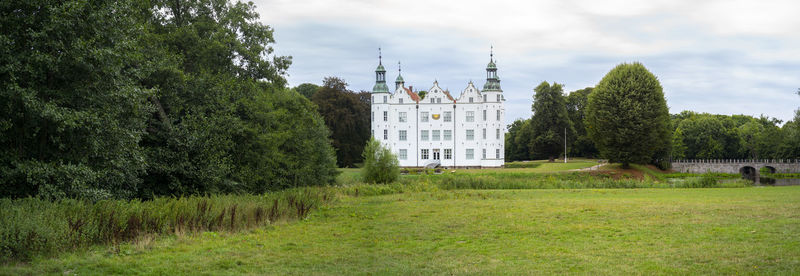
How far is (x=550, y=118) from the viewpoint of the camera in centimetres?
6831

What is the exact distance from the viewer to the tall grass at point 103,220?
9516 millimetres

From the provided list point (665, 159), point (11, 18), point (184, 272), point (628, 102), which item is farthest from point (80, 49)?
point (665, 159)

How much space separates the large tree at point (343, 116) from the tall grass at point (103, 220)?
143 ft

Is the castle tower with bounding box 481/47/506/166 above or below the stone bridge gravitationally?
above

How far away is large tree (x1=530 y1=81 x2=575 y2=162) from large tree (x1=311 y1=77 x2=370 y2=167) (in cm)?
2097

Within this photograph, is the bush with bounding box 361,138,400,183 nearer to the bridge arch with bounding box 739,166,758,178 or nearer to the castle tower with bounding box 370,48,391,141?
the castle tower with bounding box 370,48,391,141

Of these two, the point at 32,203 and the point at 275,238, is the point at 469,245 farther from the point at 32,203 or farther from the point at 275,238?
the point at 32,203

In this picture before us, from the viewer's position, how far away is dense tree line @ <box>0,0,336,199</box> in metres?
14.9

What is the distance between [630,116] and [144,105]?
1628 inches

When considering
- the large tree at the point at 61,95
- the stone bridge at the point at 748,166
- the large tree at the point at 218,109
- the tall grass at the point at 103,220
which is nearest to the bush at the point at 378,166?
the large tree at the point at 218,109

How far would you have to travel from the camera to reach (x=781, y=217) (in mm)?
14242

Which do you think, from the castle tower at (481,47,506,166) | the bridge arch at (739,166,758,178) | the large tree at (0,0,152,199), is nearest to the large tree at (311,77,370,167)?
the castle tower at (481,47,506,166)

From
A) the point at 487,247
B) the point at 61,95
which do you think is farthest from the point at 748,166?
the point at 61,95

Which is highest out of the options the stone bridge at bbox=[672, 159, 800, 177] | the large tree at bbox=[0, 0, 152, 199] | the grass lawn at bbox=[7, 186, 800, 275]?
the large tree at bbox=[0, 0, 152, 199]
